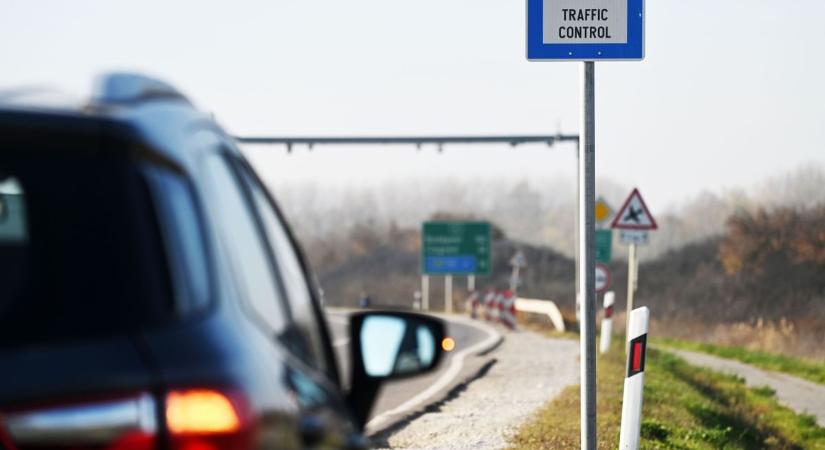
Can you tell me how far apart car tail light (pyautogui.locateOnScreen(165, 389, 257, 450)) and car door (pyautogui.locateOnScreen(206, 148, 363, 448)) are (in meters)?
0.38

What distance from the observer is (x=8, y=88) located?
272cm

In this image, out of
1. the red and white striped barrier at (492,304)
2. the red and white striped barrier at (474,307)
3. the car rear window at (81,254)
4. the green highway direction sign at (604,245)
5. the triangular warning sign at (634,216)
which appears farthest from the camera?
the red and white striped barrier at (474,307)

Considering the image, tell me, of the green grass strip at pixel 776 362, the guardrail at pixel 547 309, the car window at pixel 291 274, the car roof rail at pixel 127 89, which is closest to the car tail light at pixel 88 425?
the car roof rail at pixel 127 89

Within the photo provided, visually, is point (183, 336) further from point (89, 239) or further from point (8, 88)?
point (8, 88)

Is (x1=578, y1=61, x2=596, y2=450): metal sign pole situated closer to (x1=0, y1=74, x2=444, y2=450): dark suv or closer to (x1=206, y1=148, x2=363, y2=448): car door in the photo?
(x1=206, y1=148, x2=363, y2=448): car door

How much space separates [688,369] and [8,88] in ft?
72.3

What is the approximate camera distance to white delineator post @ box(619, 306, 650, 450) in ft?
32.9

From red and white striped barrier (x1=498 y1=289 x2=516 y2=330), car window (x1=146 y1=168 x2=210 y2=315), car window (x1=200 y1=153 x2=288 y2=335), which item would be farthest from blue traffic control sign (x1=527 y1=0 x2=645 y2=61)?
red and white striped barrier (x1=498 y1=289 x2=516 y2=330)

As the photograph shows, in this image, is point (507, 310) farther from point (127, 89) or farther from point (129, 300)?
point (129, 300)

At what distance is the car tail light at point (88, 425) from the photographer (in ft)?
6.57

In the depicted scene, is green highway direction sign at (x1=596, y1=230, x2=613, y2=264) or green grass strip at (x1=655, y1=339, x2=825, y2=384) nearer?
green grass strip at (x1=655, y1=339, x2=825, y2=384)

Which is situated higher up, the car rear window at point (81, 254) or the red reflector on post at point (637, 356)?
the car rear window at point (81, 254)

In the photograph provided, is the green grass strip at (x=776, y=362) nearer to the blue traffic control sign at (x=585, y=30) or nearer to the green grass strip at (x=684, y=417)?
the green grass strip at (x=684, y=417)

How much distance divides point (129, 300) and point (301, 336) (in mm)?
929
